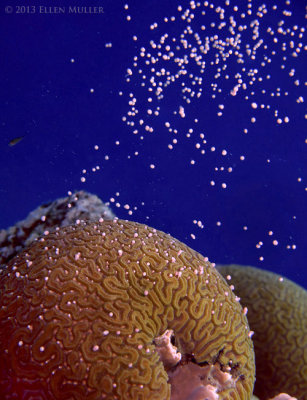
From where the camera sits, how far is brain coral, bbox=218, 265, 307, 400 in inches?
155

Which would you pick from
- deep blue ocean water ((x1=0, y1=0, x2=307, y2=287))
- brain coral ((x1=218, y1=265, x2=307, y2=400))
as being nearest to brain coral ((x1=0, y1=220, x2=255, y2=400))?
brain coral ((x1=218, y1=265, x2=307, y2=400))

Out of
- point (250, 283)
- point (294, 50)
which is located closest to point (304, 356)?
point (250, 283)

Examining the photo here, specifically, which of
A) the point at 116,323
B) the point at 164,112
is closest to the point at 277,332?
the point at 116,323

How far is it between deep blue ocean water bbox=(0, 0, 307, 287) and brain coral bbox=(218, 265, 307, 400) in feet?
13.5

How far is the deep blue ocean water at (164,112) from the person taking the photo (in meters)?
8.19

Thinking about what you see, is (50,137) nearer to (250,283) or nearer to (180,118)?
(180,118)

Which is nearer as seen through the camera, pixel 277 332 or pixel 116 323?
pixel 116 323

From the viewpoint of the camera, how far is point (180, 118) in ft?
29.1

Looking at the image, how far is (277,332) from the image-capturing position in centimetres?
414

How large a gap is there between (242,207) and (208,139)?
244cm

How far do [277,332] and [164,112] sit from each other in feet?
20.0

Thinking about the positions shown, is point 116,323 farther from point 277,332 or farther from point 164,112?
point 164,112

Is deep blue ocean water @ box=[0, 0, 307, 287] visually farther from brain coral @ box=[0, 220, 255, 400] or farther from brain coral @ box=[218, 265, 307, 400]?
brain coral @ box=[0, 220, 255, 400]

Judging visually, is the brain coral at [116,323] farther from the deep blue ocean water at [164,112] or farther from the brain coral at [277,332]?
the deep blue ocean water at [164,112]
